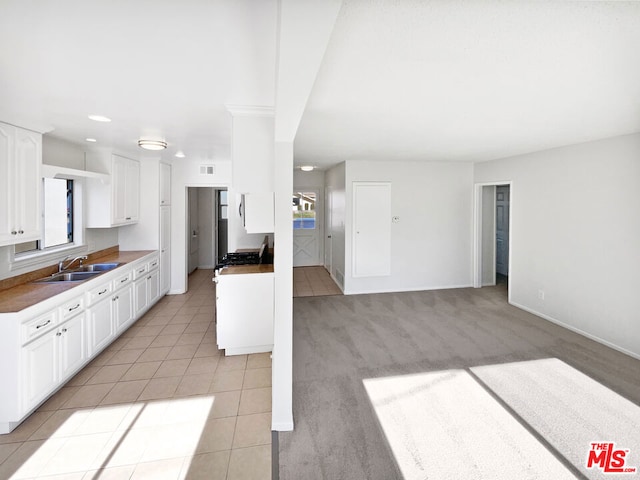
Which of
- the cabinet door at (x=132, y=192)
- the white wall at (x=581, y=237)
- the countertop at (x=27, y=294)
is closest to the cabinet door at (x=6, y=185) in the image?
the countertop at (x=27, y=294)

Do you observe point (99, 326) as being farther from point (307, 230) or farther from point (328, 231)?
point (307, 230)

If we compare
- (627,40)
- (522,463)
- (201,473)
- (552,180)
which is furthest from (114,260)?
(552,180)

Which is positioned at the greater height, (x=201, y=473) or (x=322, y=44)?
(x=322, y=44)

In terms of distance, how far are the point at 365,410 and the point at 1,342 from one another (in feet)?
8.71

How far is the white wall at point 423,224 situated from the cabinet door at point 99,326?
3.57 meters

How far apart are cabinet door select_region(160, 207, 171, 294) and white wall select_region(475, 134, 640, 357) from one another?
5.71 metres

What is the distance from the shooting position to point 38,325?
2264 mm

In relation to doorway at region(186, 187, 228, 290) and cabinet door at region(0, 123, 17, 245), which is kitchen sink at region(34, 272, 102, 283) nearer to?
cabinet door at region(0, 123, 17, 245)

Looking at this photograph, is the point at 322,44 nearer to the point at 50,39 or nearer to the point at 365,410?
the point at 50,39

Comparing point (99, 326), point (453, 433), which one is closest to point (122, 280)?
point (99, 326)

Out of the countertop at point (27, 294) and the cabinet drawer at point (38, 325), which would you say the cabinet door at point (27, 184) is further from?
the cabinet drawer at point (38, 325)

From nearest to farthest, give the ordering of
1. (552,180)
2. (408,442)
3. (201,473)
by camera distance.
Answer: (201,473) < (408,442) < (552,180)

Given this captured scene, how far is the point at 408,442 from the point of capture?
6.56ft

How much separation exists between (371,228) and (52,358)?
4468 mm
